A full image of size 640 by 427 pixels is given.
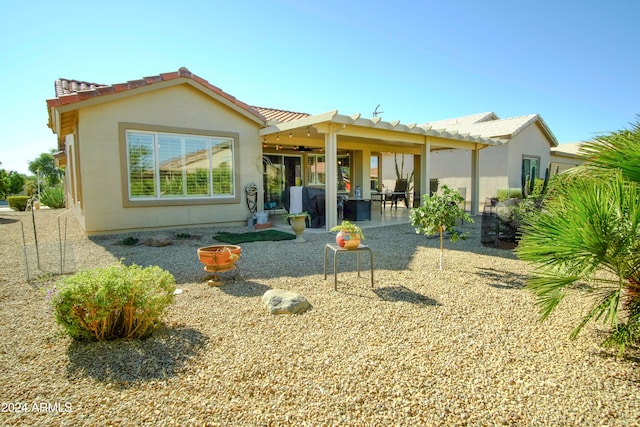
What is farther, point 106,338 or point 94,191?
point 94,191

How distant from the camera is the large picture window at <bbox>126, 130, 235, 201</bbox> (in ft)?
27.5

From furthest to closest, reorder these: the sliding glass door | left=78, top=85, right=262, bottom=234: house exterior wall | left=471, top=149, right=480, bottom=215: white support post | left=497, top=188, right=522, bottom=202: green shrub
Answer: the sliding glass door, left=471, top=149, right=480, bottom=215: white support post, left=497, top=188, right=522, bottom=202: green shrub, left=78, top=85, right=262, bottom=234: house exterior wall

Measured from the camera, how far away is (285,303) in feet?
11.9

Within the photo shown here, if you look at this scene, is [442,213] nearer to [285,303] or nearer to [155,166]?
[285,303]

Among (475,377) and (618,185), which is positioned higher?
(618,185)

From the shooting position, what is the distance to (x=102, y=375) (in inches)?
94.7

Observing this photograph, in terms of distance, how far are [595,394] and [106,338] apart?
3.52 meters

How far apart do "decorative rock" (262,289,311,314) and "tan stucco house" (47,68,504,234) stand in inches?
196

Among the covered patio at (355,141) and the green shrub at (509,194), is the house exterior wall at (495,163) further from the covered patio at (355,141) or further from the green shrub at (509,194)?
the covered patio at (355,141)

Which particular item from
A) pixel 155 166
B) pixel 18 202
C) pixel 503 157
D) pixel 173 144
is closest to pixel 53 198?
pixel 18 202

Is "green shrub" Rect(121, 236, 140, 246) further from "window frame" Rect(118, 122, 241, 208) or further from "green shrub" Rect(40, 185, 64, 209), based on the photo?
"green shrub" Rect(40, 185, 64, 209)

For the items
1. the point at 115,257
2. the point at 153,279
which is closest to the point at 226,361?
the point at 153,279

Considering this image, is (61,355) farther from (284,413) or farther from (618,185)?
(618,185)

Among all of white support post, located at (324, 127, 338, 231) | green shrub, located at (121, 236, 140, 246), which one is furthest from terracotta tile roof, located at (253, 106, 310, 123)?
green shrub, located at (121, 236, 140, 246)
